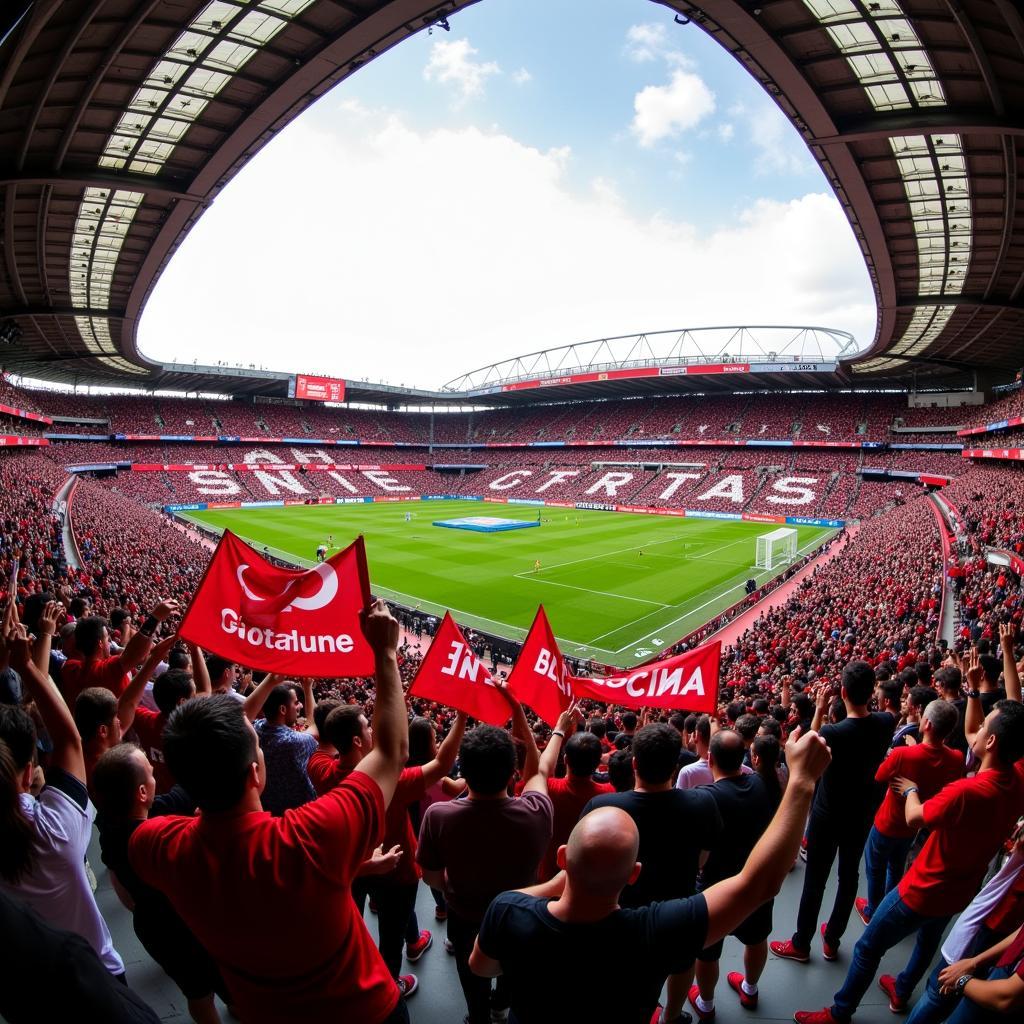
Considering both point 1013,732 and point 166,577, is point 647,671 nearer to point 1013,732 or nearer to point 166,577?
point 1013,732

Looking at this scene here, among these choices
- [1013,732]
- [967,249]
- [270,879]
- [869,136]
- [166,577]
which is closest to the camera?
[270,879]

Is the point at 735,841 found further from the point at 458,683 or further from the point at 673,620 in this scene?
the point at 673,620

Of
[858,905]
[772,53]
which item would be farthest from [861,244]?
[858,905]

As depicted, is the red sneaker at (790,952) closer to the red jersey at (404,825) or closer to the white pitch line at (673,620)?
the red jersey at (404,825)

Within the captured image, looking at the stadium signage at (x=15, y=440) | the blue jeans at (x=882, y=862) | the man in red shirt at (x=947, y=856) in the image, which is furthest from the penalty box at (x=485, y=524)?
the man in red shirt at (x=947, y=856)

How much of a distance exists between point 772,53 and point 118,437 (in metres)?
68.6

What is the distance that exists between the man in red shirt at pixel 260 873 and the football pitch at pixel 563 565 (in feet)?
60.4

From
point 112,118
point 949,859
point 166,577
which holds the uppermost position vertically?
point 112,118

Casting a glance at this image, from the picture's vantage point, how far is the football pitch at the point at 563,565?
24172mm

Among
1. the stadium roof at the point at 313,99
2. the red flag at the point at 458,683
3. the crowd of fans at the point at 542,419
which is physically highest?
the stadium roof at the point at 313,99

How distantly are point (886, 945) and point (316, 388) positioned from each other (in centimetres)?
7218

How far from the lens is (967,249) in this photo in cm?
2225

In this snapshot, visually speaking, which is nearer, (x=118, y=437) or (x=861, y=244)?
(x=861, y=244)

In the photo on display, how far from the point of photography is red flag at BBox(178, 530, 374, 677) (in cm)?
494
